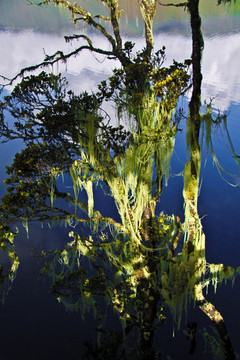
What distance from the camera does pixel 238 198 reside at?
19.2 m

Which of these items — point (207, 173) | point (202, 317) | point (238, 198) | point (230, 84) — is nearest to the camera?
point (202, 317)

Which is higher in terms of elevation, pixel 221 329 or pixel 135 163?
pixel 135 163

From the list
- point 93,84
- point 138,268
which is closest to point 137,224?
point 138,268

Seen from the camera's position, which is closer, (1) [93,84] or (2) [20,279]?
(2) [20,279]

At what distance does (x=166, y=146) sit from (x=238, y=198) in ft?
52.7

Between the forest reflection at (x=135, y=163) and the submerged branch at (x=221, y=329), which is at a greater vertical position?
the forest reflection at (x=135, y=163)

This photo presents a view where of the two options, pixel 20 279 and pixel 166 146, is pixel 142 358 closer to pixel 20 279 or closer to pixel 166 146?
pixel 166 146

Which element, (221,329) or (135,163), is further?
(135,163)

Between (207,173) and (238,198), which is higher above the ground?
(207,173)

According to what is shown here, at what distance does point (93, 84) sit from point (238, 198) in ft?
85.5

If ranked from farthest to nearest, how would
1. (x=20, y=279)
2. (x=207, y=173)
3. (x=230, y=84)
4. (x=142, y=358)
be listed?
1. (x=230, y=84)
2. (x=207, y=173)
3. (x=20, y=279)
4. (x=142, y=358)

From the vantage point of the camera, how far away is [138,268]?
5.93 m

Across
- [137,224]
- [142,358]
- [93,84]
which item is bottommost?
[142,358]

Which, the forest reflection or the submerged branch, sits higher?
the forest reflection
